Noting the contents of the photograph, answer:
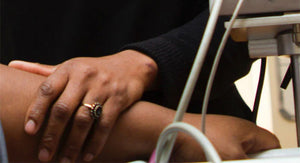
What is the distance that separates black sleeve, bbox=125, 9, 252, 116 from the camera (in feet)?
1.94

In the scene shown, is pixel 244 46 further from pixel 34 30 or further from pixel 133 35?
pixel 34 30

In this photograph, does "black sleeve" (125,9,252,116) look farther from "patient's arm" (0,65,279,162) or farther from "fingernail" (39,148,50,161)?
"fingernail" (39,148,50,161)

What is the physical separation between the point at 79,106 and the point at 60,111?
35 millimetres

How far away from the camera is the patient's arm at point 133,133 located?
45cm

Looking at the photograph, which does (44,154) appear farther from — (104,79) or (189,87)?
(189,87)

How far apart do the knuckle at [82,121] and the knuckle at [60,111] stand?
0.02 m

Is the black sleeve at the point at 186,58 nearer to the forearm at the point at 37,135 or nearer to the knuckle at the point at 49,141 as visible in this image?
the forearm at the point at 37,135

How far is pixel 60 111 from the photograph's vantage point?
0.42 metres

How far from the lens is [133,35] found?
2.77 feet

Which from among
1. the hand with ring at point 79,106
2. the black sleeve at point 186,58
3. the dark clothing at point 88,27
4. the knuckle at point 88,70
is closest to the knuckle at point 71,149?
the hand with ring at point 79,106

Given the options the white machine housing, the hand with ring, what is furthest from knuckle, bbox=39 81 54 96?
the white machine housing

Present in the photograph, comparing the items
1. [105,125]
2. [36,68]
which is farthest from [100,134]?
[36,68]

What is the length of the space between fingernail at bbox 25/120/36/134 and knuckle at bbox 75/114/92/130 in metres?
0.05

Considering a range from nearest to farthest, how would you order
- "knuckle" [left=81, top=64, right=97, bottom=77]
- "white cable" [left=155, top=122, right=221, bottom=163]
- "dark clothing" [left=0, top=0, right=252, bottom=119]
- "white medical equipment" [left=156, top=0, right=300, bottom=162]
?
"white cable" [left=155, top=122, right=221, bottom=163] < "white medical equipment" [left=156, top=0, right=300, bottom=162] < "knuckle" [left=81, top=64, right=97, bottom=77] < "dark clothing" [left=0, top=0, right=252, bottom=119]
